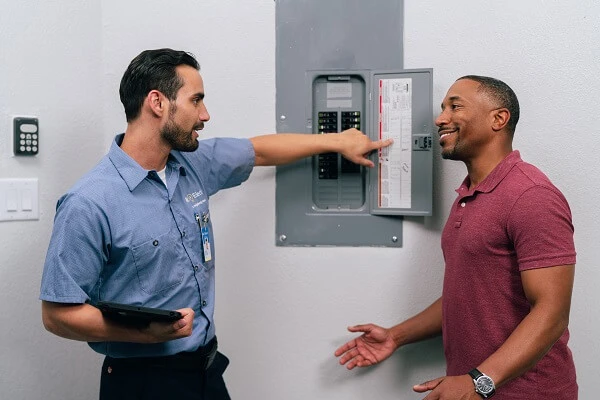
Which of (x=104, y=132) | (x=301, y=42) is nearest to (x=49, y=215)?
(x=104, y=132)

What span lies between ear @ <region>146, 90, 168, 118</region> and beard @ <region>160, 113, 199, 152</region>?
0.03 m

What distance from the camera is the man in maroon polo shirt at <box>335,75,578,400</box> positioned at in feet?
4.28

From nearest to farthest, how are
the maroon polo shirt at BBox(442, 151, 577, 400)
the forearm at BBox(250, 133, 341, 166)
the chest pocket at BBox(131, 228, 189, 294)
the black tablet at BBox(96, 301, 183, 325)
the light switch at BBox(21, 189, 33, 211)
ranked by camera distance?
the black tablet at BBox(96, 301, 183, 325) → the maroon polo shirt at BBox(442, 151, 577, 400) → the chest pocket at BBox(131, 228, 189, 294) → the light switch at BBox(21, 189, 33, 211) → the forearm at BBox(250, 133, 341, 166)

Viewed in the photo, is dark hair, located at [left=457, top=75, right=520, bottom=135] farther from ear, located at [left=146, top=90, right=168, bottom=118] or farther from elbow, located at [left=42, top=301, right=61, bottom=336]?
elbow, located at [left=42, top=301, right=61, bottom=336]

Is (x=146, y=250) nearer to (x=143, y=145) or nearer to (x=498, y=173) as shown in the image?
(x=143, y=145)

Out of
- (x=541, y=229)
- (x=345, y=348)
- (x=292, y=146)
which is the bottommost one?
(x=345, y=348)

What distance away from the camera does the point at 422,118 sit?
179 centimetres

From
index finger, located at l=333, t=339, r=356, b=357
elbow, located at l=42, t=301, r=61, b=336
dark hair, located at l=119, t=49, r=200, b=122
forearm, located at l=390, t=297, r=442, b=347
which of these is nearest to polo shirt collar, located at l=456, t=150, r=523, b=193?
forearm, located at l=390, t=297, r=442, b=347

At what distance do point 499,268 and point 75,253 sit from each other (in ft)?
3.44

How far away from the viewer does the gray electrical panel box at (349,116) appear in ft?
5.92

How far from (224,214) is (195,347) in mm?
566

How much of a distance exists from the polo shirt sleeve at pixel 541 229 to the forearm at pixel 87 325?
3.02 ft

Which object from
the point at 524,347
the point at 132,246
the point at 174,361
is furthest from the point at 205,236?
the point at 524,347

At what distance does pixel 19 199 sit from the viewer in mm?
1649
